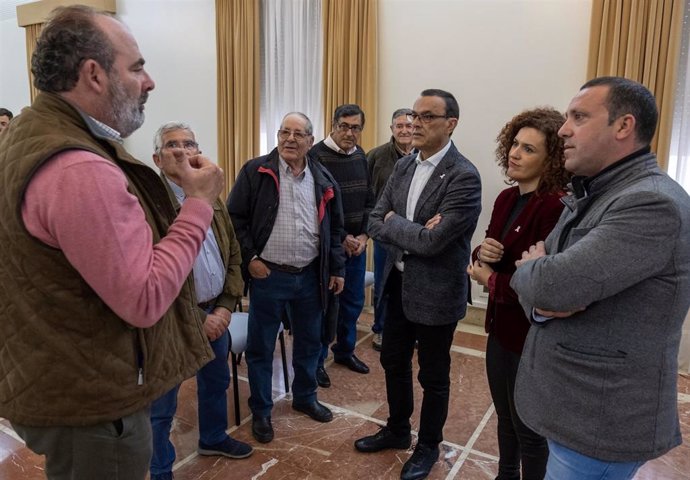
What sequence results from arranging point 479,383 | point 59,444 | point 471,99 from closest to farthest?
point 59,444 < point 479,383 < point 471,99

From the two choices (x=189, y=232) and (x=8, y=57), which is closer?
(x=189, y=232)

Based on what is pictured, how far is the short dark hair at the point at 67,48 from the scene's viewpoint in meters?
0.92

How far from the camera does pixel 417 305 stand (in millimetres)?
1942

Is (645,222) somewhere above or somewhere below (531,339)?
above

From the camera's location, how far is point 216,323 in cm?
197

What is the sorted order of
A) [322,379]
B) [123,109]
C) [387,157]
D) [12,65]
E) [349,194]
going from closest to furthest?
[123,109] < [322,379] < [349,194] < [387,157] < [12,65]

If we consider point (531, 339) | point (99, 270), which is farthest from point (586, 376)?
point (99, 270)

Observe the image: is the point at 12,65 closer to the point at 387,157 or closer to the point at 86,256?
the point at 387,157

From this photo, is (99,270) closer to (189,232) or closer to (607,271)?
(189,232)

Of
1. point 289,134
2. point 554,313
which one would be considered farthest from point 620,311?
point 289,134

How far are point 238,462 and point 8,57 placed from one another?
7.18 m

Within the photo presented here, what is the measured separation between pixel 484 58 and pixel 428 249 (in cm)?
239

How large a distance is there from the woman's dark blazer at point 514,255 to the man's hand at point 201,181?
97 cm

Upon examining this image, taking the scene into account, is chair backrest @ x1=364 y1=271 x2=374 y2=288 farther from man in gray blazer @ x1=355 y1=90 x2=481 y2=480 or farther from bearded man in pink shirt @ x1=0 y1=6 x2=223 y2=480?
bearded man in pink shirt @ x1=0 y1=6 x2=223 y2=480
